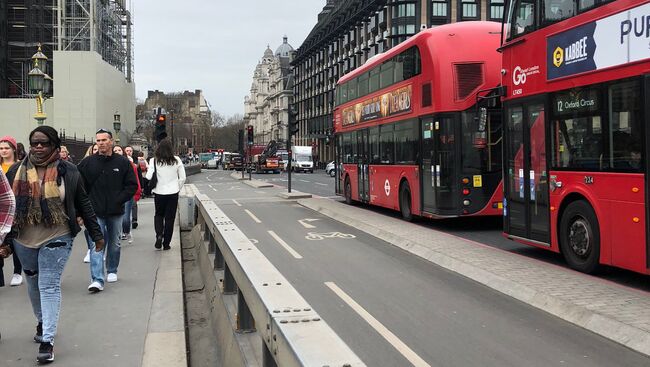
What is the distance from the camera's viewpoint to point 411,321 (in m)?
6.40

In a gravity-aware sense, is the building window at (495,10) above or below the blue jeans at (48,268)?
above

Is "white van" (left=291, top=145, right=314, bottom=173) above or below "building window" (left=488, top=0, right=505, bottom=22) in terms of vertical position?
below

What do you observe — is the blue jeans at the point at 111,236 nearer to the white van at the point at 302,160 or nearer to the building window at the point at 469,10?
the white van at the point at 302,160

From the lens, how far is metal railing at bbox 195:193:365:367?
96.6 inches

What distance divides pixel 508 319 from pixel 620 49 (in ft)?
11.8

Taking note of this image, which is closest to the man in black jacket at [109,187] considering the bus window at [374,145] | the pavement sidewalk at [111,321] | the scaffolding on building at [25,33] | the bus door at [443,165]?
the pavement sidewalk at [111,321]

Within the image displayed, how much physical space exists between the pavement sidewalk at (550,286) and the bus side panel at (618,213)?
387 millimetres

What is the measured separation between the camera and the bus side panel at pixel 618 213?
715cm

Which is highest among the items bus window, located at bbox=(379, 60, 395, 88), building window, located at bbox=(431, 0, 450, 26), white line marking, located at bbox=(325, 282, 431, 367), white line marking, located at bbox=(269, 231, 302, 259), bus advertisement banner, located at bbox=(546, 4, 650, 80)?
building window, located at bbox=(431, 0, 450, 26)

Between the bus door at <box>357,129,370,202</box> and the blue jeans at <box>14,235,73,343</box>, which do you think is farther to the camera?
the bus door at <box>357,129,370,202</box>

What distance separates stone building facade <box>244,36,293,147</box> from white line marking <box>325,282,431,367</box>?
109156 mm

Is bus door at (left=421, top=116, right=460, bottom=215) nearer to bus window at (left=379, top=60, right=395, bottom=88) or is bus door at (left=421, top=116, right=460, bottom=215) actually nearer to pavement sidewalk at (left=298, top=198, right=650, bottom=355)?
pavement sidewalk at (left=298, top=198, right=650, bottom=355)

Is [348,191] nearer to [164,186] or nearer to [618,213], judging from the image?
[164,186]

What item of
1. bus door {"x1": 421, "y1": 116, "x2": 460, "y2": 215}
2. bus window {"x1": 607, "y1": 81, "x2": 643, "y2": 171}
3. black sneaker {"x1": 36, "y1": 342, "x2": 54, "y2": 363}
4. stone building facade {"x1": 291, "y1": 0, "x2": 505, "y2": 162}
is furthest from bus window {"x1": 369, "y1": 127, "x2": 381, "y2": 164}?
stone building facade {"x1": 291, "y1": 0, "x2": 505, "y2": 162}
